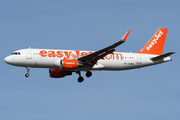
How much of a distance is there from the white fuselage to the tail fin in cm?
234

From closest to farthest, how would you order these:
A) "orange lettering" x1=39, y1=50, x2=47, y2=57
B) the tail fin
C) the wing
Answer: the wing → "orange lettering" x1=39, y1=50, x2=47, y2=57 → the tail fin

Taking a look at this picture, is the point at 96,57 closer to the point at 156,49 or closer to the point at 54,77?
the point at 54,77

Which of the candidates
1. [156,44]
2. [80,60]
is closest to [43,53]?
[80,60]

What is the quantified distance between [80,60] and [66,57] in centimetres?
193

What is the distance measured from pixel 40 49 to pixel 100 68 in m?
8.39

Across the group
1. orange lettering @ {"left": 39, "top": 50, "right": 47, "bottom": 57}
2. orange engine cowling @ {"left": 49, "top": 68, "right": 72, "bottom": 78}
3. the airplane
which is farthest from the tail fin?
orange lettering @ {"left": 39, "top": 50, "right": 47, "bottom": 57}

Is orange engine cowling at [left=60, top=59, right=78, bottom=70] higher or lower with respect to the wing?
lower

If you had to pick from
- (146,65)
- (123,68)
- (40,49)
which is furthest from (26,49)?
(146,65)

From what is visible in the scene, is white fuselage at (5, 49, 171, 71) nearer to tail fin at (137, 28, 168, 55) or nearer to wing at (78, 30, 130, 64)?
wing at (78, 30, 130, 64)

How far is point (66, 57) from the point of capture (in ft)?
157

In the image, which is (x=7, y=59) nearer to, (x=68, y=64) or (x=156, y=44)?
(x=68, y=64)

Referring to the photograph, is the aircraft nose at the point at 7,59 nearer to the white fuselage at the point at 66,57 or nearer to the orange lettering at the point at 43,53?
the white fuselage at the point at 66,57

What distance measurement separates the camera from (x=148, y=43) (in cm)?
5481

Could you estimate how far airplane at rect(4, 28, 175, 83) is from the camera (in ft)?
153
